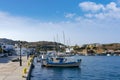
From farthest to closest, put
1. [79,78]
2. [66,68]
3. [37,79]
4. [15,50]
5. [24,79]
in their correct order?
[15,50]
[66,68]
[79,78]
[37,79]
[24,79]

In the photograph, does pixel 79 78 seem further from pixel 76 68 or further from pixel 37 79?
pixel 76 68

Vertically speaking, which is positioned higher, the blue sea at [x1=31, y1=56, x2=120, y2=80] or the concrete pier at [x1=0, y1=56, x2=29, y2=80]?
the concrete pier at [x1=0, y1=56, x2=29, y2=80]

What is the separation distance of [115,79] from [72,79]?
7.94 metres

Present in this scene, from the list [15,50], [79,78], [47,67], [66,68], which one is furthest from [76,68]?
[15,50]

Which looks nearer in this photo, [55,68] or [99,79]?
[99,79]

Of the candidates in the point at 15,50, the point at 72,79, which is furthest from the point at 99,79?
the point at 15,50

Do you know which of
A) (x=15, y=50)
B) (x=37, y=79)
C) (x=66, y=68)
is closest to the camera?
(x=37, y=79)

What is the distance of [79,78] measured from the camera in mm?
57094

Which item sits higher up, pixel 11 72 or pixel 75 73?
pixel 11 72

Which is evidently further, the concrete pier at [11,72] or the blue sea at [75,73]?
the blue sea at [75,73]

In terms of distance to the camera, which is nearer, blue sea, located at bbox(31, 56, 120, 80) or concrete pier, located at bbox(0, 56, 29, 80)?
concrete pier, located at bbox(0, 56, 29, 80)

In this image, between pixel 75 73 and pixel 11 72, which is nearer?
pixel 11 72

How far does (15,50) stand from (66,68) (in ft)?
367

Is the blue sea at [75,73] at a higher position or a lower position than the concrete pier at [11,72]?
lower
